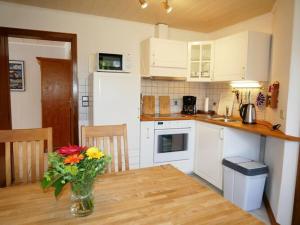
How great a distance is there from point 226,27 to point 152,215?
3292 millimetres

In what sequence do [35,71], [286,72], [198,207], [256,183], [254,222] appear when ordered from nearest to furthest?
[254,222]
[198,207]
[286,72]
[256,183]
[35,71]

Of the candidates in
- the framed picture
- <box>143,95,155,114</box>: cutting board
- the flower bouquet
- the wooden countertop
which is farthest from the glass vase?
the framed picture

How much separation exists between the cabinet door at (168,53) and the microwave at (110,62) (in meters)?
0.48

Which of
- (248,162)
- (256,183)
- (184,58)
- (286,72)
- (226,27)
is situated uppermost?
(226,27)

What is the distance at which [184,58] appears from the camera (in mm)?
3252

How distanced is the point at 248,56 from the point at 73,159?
248 centimetres

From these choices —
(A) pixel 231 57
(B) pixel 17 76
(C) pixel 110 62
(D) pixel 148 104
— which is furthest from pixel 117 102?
(B) pixel 17 76

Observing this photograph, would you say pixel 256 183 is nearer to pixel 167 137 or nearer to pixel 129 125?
pixel 167 137

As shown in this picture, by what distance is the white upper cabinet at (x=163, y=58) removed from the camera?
10.0ft

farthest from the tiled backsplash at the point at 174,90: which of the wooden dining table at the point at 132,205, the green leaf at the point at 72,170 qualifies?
the green leaf at the point at 72,170

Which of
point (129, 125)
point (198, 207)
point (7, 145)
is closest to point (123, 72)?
point (129, 125)

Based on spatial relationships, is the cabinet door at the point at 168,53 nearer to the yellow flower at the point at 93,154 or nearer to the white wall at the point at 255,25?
the white wall at the point at 255,25

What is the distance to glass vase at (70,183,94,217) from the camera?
856mm

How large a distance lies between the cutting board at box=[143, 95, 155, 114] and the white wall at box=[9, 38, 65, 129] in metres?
2.62
